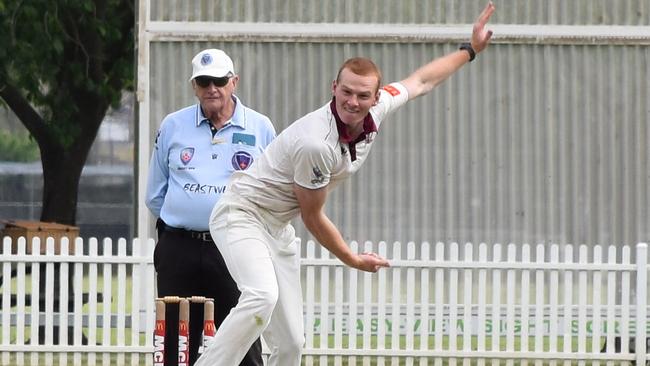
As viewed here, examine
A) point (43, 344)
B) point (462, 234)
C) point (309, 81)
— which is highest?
point (309, 81)

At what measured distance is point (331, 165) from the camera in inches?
282

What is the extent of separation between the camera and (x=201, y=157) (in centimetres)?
809

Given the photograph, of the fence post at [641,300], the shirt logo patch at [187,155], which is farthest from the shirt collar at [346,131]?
the fence post at [641,300]

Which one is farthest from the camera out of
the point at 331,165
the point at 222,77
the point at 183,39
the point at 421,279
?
the point at 183,39

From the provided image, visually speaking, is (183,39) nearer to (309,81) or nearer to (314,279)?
(309,81)

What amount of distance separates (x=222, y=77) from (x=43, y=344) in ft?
19.1

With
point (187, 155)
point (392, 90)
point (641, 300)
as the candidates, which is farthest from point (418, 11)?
point (392, 90)

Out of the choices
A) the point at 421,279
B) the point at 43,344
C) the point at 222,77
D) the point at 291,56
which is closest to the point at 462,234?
the point at 421,279

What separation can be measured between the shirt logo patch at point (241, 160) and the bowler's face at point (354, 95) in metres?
1.04

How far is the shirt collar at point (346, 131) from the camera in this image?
281 inches

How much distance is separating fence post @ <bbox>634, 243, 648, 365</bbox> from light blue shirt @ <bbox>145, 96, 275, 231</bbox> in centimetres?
517

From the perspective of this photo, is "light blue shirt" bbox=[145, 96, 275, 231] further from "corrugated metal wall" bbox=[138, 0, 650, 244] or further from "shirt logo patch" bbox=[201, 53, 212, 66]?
"corrugated metal wall" bbox=[138, 0, 650, 244]

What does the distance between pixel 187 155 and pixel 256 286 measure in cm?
107

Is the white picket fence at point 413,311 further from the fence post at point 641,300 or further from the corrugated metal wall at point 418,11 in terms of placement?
the corrugated metal wall at point 418,11
